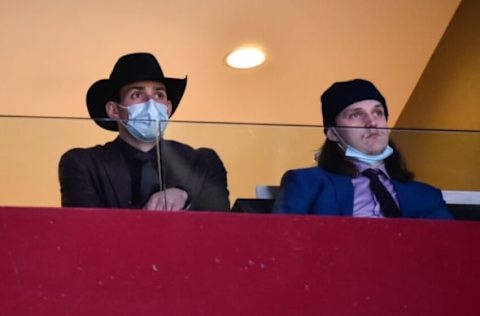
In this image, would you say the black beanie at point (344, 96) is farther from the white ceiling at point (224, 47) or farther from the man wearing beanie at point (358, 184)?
the white ceiling at point (224, 47)

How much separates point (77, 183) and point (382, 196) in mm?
539

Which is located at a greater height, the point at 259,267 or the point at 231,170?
the point at 231,170

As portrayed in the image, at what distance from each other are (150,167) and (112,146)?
8cm

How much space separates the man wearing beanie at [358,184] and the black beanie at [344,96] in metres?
0.22

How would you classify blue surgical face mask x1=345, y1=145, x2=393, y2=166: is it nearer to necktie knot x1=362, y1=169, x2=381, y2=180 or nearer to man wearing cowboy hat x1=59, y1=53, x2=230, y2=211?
necktie knot x1=362, y1=169, x2=381, y2=180

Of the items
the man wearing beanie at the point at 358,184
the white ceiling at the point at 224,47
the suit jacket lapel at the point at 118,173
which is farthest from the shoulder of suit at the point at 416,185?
the white ceiling at the point at 224,47

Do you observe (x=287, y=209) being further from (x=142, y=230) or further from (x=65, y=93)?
(x=65, y=93)

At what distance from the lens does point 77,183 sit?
1587mm

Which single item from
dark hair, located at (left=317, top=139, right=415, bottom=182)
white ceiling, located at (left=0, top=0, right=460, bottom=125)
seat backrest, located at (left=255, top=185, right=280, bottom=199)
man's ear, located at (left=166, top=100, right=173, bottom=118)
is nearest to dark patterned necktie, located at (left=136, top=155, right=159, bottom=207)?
seat backrest, located at (left=255, top=185, right=280, bottom=199)

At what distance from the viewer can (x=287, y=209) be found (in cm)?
159

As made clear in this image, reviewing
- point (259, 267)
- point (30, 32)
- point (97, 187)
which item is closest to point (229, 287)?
point (259, 267)

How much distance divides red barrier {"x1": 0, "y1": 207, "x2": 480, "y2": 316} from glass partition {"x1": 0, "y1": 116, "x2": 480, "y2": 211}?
0.06 m

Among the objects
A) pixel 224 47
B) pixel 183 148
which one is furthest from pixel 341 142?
pixel 224 47

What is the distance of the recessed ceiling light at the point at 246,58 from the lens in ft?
10.0
